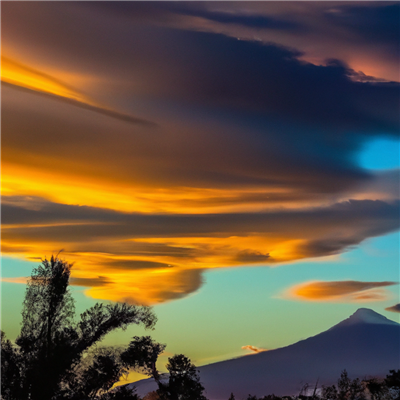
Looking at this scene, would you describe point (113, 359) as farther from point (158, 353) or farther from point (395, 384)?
point (395, 384)

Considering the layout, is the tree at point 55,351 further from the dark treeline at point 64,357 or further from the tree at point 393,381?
the tree at point 393,381

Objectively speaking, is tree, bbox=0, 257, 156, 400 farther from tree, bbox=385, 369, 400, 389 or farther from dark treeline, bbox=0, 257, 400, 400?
tree, bbox=385, 369, 400, 389

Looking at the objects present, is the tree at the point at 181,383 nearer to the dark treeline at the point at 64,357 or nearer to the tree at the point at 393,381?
the dark treeline at the point at 64,357

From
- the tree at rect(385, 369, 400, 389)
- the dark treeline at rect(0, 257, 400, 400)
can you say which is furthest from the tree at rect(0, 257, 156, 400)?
the tree at rect(385, 369, 400, 389)

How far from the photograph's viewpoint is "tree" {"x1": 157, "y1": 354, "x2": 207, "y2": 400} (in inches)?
1866

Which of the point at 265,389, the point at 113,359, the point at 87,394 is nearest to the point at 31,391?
the point at 87,394

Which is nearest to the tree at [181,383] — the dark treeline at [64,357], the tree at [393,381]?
the dark treeline at [64,357]

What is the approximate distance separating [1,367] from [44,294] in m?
6.04

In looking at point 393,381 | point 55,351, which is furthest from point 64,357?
point 393,381

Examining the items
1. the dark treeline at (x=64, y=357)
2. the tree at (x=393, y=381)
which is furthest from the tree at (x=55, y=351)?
the tree at (x=393, y=381)

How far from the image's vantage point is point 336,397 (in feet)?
176

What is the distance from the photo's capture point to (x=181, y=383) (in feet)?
159

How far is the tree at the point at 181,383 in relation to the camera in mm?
47406

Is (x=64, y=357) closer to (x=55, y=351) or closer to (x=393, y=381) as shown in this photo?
(x=55, y=351)
